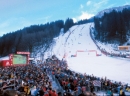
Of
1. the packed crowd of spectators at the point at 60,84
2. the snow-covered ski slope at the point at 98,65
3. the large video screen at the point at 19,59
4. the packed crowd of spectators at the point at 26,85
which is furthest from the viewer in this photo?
the snow-covered ski slope at the point at 98,65

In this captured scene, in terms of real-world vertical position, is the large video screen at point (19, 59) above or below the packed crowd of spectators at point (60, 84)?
above

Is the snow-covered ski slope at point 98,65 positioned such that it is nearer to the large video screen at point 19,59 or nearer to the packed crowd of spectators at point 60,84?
the packed crowd of spectators at point 60,84

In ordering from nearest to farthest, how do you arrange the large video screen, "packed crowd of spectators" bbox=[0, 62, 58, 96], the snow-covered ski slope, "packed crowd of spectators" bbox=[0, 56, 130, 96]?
1. "packed crowd of spectators" bbox=[0, 62, 58, 96]
2. "packed crowd of spectators" bbox=[0, 56, 130, 96]
3. the large video screen
4. the snow-covered ski slope

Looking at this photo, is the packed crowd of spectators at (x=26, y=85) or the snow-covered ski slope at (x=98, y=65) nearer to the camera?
the packed crowd of spectators at (x=26, y=85)

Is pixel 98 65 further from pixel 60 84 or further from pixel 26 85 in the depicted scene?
pixel 26 85

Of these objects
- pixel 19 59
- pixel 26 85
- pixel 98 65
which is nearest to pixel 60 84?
pixel 26 85

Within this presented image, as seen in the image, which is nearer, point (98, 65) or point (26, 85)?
point (26, 85)

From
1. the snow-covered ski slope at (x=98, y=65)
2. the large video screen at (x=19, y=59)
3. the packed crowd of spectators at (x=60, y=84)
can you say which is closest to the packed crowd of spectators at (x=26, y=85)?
the packed crowd of spectators at (x=60, y=84)

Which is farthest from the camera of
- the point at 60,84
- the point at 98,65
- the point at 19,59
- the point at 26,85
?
the point at 98,65

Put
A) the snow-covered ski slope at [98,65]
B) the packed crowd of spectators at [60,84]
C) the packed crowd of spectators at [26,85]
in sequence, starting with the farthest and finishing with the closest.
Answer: the snow-covered ski slope at [98,65], the packed crowd of spectators at [60,84], the packed crowd of spectators at [26,85]

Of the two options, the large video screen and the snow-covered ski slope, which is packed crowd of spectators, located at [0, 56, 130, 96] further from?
the snow-covered ski slope

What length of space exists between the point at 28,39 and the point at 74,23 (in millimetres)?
36254

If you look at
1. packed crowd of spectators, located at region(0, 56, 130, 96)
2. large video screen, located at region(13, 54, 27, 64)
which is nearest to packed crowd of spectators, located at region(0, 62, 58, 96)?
packed crowd of spectators, located at region(0, 56, 130, 96)

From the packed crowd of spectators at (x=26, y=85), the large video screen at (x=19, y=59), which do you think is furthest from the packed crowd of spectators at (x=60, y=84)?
the large video screen at (x=19, y=59)
